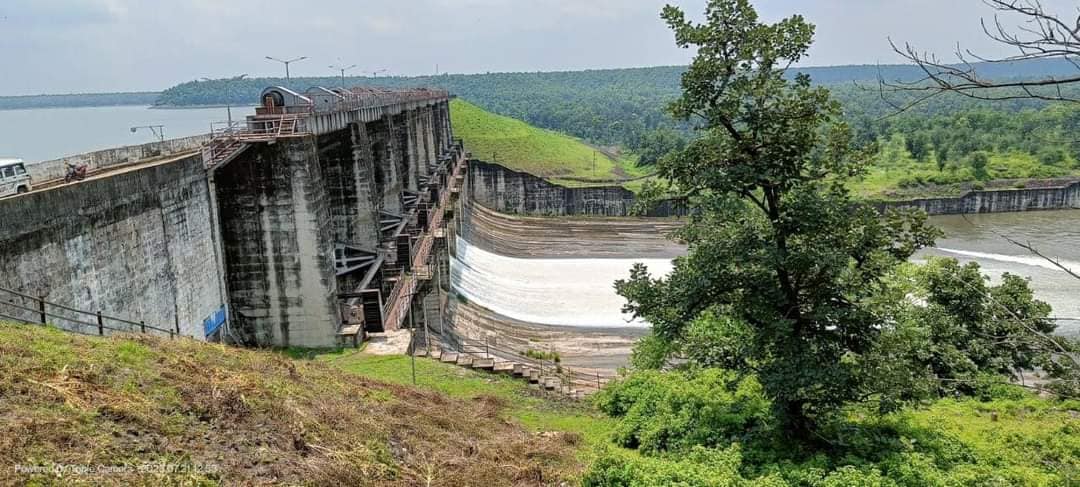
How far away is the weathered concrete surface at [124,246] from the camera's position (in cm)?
1516

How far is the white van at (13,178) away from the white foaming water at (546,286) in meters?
23.4

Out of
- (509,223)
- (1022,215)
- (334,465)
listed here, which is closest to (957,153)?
(1022,215)

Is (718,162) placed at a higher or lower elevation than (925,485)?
higher

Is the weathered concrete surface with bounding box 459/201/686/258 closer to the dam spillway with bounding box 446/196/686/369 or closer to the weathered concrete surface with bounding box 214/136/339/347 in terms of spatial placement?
the dam spillway with bounding box 446/196/686/369

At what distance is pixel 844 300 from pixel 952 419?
7.02 meters

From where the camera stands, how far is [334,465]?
977 centimetres

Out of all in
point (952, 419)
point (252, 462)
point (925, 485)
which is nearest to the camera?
point (252, 462)

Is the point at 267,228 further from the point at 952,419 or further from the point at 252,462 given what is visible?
the point at 952,419

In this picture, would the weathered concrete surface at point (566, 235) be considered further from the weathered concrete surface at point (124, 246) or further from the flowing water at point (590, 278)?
the weathered concrete surface at point (124, 246)

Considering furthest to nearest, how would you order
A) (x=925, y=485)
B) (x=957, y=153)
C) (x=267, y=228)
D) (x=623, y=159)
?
(x=623, y=159), (x=957, y=153), (x=267, y=228), (x=925, y=485)

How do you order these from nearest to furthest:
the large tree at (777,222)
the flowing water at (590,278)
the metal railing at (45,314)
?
the large tree at (777,222) → the metal railing at (45,314) → the flowing water at (590,278)

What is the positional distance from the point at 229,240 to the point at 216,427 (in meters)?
15.1

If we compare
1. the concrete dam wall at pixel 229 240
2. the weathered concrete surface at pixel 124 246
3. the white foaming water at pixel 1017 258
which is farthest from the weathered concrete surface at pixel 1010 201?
the weathered concrete surface at pixel 124 246

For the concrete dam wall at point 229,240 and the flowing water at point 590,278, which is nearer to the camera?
the concrete dam wall at point 229,240
